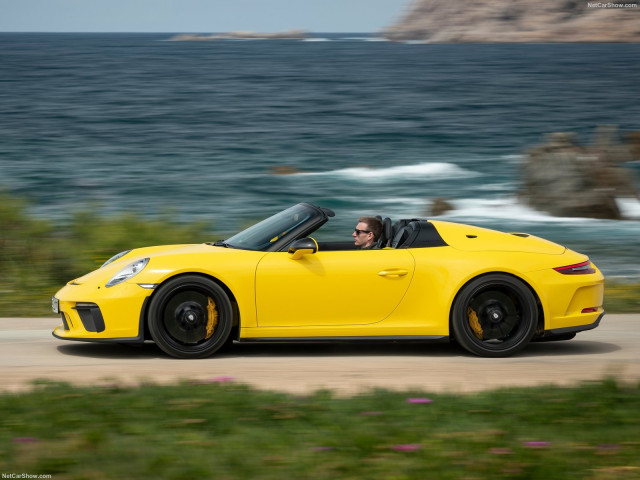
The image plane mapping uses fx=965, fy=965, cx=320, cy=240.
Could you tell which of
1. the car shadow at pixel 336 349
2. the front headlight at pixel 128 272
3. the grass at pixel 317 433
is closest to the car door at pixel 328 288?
the car shadow at pixel 336 349

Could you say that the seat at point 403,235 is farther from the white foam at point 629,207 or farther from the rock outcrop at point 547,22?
the rock outcrop at point 547,22

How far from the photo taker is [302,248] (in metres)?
7.45

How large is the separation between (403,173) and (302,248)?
2628cm

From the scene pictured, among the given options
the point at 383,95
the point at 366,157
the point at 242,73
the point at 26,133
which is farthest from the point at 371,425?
the point at 242,73

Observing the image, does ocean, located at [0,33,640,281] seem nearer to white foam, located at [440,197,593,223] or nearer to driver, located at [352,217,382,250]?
white foam, located at [440,197,593,223]

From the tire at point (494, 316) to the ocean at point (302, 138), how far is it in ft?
24.5

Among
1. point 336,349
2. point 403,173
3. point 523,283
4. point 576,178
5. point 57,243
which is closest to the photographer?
point 523,283

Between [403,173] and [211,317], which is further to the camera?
[403,173]

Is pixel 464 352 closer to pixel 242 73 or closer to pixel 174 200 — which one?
pixel 174 200

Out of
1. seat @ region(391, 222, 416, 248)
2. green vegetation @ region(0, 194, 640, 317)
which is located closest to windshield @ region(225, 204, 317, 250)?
seat @ region(391, 222, 416, 248)

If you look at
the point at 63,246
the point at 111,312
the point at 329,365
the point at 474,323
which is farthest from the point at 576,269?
the point at 63,246

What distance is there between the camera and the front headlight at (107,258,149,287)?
24.5 ft

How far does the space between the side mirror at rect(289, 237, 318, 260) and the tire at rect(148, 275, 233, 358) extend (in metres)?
0.62

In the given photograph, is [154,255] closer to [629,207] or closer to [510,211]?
[629,207]
